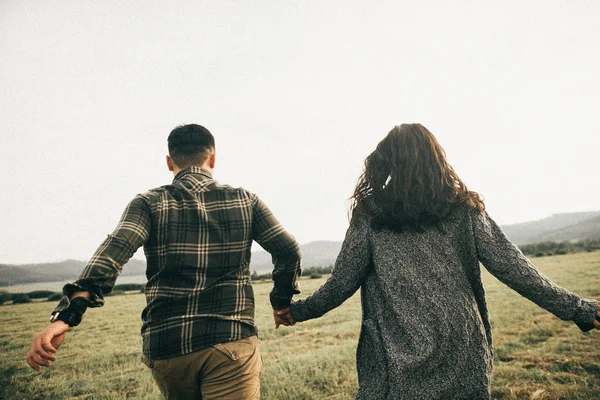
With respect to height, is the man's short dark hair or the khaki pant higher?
the man's short dark hair

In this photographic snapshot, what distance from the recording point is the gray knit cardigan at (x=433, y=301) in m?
2.02

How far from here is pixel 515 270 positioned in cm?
227

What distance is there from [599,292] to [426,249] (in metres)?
14.7

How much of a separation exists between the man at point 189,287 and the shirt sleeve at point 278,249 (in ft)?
0.37

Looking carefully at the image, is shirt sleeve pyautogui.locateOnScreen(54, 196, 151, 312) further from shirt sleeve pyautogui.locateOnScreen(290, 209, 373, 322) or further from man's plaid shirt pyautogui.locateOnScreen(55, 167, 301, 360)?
shirt sleeve pyautogui.locateOnScreen(290, 209, 373, 322)

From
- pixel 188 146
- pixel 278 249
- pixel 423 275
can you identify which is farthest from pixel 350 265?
pixel 188 146

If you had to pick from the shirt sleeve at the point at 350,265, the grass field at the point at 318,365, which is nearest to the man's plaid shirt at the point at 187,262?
the shirt sleeve at the point at 350,265

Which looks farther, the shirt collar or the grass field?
the grass field

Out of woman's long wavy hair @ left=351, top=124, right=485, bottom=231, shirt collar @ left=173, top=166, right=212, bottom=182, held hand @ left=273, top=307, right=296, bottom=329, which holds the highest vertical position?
shirt collar @ left=173, top=166, right=212, bottom=182

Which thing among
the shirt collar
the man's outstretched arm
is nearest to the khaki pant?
the man's outstretched arm

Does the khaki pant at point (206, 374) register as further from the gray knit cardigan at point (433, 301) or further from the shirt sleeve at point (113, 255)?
the gray knit cardigan at point (433, 301)

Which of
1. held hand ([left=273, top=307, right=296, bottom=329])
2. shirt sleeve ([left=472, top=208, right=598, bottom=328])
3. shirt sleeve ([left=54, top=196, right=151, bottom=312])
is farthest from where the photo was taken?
held hand ([left=273, top=307, right=296, bottom=329])

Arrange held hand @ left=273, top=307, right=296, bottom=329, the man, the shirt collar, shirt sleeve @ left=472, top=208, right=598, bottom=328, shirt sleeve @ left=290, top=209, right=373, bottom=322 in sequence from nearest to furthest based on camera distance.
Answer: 1. the man
2. shirt sleeve @ left=472, top=208, right=598, bottom=328
3. shirt sleeve @ left=290, top=209, right=373, bottom=322
4. the shirt collar
5. held hand @ left=273, top=307, right=296, bottom=329

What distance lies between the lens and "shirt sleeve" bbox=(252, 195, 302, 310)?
8.57ft
